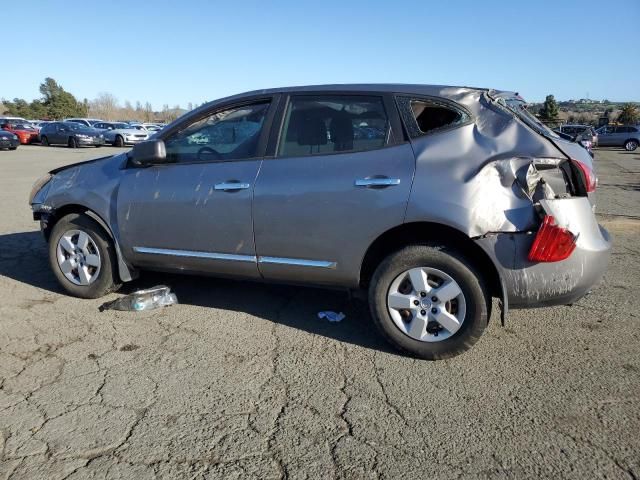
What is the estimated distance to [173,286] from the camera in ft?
16.2

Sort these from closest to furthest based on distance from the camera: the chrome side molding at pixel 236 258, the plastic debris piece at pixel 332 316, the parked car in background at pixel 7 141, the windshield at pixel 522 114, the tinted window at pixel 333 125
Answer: the windshield at pixel 522 114 → the tinted window at pixel 333 125 → the chrome side molding at pixel 236 258 → the plastic debris piece at pixel 332 316 → the parked car in background at pixel 7 141

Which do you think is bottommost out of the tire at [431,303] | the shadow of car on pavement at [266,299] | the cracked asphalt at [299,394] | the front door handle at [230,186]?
the shadow of car on pavement at [266,299]

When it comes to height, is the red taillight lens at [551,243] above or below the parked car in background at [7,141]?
above

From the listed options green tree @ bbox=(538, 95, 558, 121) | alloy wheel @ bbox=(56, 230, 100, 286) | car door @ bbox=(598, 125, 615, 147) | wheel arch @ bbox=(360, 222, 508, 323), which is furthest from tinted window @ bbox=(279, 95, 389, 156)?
green tree @ bbox=(538, 95, 558, 121)

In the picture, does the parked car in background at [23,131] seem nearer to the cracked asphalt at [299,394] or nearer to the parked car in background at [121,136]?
the parked car in background at [121,136]

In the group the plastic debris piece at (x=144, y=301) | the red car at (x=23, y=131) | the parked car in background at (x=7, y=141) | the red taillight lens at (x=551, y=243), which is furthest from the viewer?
the red car at (x=23, y=131)

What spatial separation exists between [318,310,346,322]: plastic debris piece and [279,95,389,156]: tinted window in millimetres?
1352

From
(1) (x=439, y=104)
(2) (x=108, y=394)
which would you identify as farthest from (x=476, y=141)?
(2) (x=108, y=394)

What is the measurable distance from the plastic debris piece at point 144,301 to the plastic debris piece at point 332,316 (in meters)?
1.32

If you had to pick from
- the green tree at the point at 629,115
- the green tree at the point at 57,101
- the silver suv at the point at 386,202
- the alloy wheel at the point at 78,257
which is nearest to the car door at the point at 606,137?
the green tree at the point at 629,115

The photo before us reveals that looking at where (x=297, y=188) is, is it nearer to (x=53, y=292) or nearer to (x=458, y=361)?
(x=458, y=361)

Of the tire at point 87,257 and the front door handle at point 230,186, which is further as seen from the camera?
the tire at point 87,257

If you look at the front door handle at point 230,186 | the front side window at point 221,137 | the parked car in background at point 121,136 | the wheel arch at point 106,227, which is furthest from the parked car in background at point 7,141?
the front door handle at point 230,186

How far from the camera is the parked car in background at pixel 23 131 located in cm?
3159
